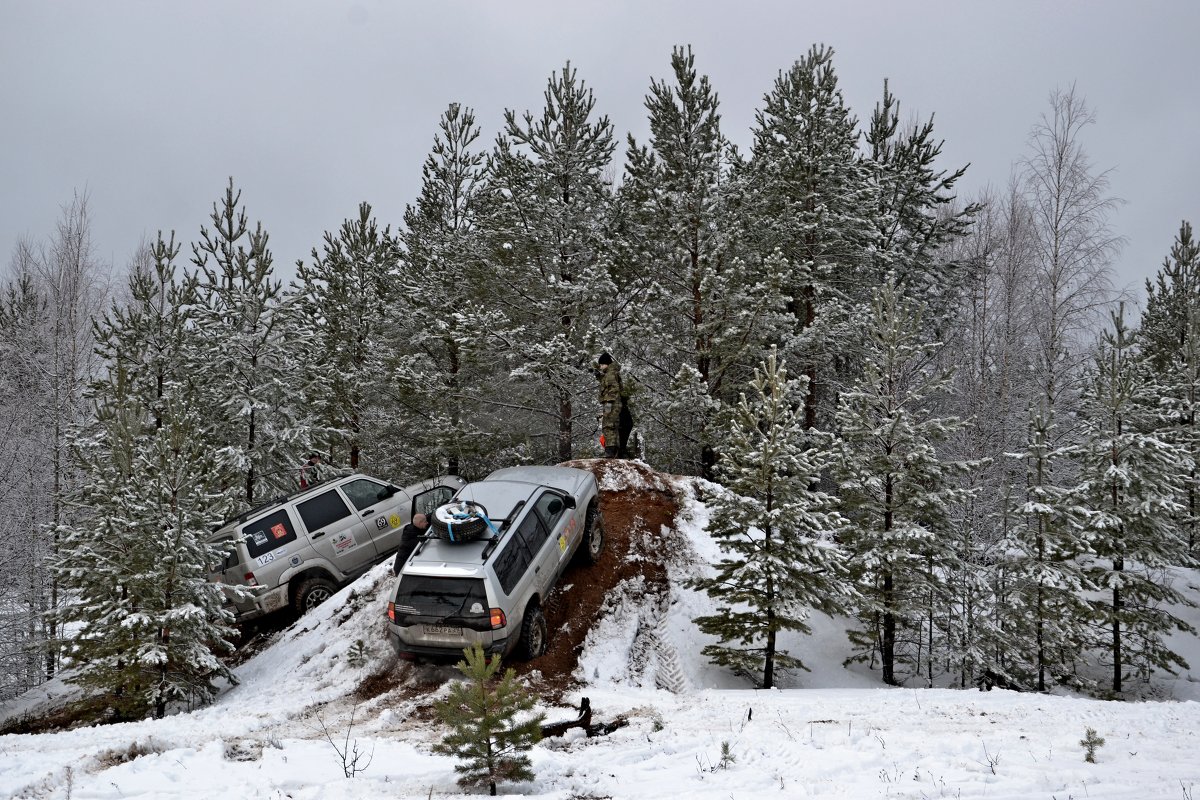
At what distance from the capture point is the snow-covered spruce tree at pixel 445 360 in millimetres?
19294

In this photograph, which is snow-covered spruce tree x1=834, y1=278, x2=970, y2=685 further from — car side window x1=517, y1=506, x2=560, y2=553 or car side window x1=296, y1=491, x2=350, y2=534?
car side window x1=296, y1=491, x2=350, y2=534

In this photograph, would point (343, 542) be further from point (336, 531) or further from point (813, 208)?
point (813, 208)

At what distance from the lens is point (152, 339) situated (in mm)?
16625

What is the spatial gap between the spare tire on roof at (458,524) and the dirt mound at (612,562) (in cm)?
188

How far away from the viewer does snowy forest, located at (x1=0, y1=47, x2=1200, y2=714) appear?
10.6 metres

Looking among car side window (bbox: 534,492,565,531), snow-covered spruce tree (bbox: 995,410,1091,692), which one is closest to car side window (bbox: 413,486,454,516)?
car side window (bbox: 534,492,565,531)

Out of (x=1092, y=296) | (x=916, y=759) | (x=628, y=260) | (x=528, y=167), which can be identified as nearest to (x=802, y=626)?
(x=916, y=759)

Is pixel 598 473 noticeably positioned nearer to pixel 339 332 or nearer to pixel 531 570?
pixel 531 570

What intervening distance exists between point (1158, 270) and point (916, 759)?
2316 centimetres

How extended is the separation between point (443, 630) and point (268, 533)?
497 centimetres

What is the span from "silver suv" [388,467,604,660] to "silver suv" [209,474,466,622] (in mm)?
2205

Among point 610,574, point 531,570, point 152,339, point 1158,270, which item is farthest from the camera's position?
point 1158,270

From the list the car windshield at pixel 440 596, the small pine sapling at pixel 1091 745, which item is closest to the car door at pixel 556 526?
the car windshield at pixel 440 596

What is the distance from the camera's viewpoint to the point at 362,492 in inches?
535
